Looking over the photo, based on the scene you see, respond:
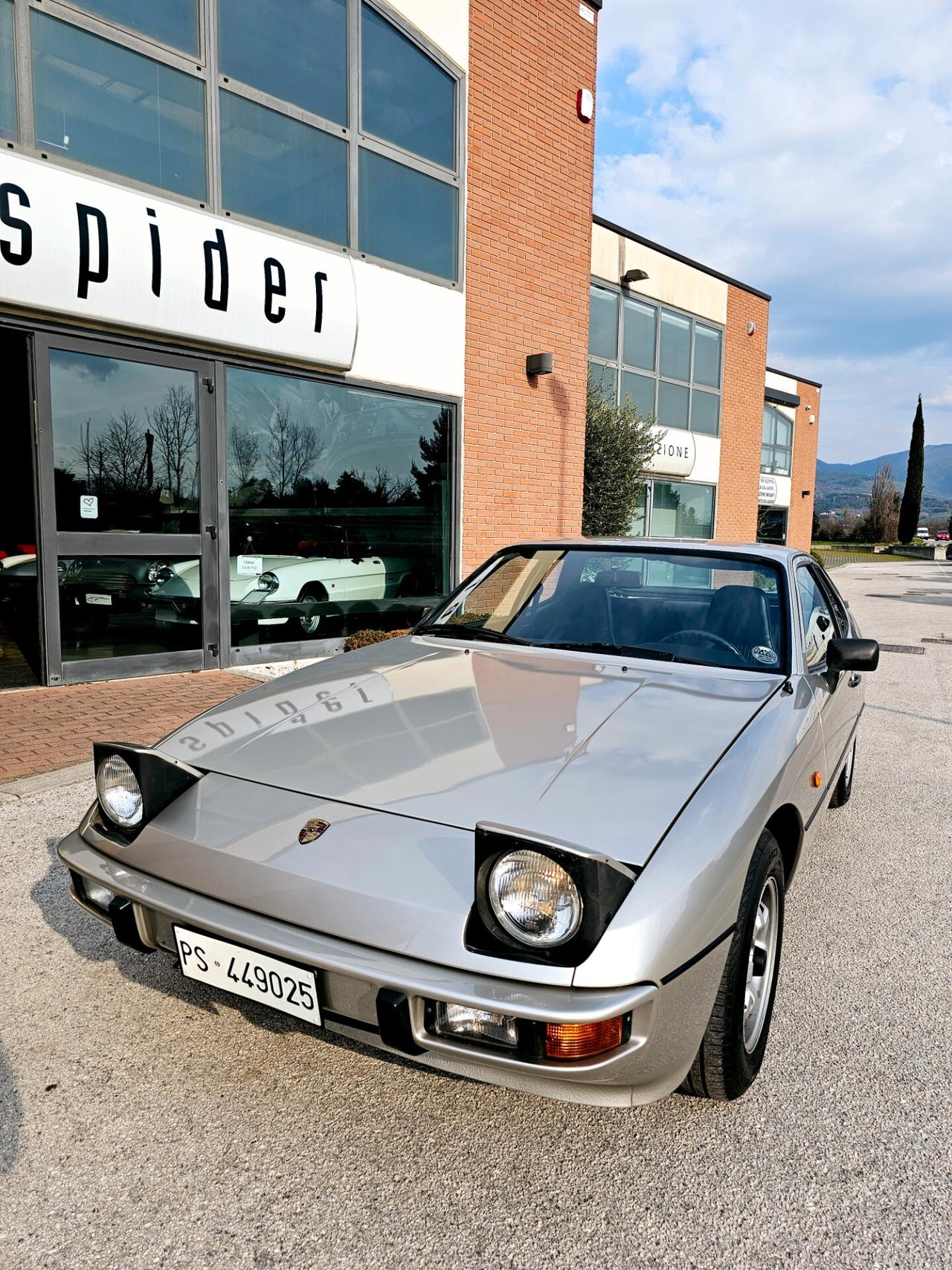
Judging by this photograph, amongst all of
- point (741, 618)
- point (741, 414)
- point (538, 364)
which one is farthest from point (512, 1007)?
point (741, 414)

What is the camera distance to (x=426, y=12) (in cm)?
870

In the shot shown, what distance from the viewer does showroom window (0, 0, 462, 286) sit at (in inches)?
240

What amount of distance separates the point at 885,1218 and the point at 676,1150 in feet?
1.43

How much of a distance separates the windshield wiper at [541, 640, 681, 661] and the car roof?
23.2 inches

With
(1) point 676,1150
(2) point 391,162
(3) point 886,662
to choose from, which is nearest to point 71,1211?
(1) point 676,1150

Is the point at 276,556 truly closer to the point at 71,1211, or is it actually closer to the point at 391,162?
the point at 391,162

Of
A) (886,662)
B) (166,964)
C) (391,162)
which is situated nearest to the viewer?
(166,964)

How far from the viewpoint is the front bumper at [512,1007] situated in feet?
5.32

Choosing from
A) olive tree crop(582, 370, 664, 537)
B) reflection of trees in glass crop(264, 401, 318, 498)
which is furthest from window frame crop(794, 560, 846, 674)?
olive tree crop(582, 370, 664, 537)

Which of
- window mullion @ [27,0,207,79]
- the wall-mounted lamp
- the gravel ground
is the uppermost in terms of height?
window mullion @ [27,0,207,79]

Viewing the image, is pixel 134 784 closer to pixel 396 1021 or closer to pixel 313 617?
pixel 396 1021

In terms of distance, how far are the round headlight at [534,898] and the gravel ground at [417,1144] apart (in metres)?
0.63

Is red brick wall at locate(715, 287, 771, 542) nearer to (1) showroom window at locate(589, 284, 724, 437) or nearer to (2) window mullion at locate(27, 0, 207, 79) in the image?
(1) showroom window at locate(589, 284, 724, 437)

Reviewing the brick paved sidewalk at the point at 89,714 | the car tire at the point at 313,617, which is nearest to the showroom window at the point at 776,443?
the car tire at the point at 313,617
